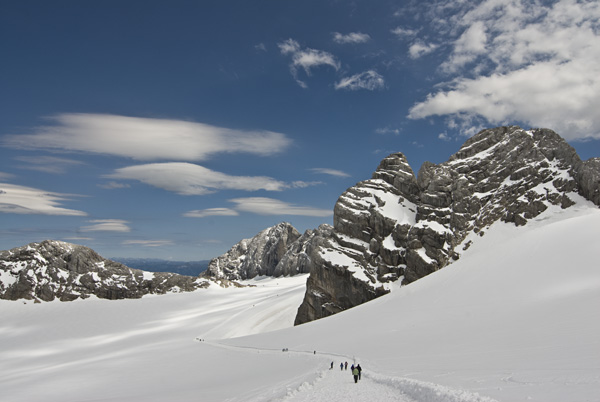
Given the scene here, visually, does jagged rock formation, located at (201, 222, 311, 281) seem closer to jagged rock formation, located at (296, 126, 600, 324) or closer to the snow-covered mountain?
the snow-covered mountain

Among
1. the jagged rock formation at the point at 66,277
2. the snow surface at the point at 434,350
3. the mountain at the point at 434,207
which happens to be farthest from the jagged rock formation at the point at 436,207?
the jagged rock formation at the point at 66,277

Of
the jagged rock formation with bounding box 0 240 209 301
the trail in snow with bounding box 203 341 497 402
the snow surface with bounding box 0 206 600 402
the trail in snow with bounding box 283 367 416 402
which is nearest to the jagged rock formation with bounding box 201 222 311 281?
the jagged rock formation with bounding box 0 240 209 301

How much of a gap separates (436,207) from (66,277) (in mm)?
125410

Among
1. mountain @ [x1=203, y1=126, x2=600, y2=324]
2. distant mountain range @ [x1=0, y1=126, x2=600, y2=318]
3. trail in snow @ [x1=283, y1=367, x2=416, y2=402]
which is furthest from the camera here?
A: mountain @ [x1=203, y1=126, x2=600, y2=324]

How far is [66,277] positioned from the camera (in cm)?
12556

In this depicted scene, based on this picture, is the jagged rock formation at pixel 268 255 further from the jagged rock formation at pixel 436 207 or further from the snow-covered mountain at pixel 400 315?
the jagged rock formation at pixel 436 207

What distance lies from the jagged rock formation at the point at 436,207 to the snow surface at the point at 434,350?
506 cm

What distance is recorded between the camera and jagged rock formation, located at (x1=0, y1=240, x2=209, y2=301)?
11931 cm

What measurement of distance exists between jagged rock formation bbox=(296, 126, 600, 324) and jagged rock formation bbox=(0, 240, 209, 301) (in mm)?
79599

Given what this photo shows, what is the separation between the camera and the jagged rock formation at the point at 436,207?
69438 mm

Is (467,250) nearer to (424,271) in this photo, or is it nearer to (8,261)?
(424,271)

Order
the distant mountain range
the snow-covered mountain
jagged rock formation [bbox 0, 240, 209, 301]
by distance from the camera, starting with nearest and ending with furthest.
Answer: the snow-covered mountain
the distant mountain range
jagged rock formation [bbox 0, 240, 209, 301]

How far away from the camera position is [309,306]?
7788 cm

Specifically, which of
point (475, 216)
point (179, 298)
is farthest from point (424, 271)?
point (179, 298)
